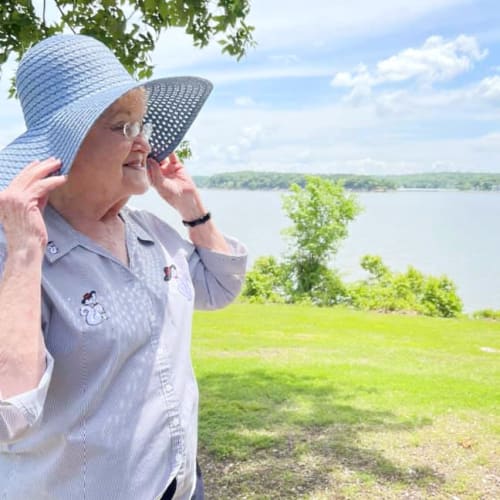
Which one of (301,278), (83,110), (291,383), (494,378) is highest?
(83,110)

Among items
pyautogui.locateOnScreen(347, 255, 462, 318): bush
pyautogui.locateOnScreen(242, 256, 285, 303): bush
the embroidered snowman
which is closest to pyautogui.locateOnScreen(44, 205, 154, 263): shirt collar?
the embroidered snowman

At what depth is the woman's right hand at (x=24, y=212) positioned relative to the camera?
147 centimetres

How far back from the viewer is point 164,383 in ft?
5.76

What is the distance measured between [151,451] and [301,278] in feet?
96.0

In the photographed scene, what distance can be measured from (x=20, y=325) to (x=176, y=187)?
0.92m

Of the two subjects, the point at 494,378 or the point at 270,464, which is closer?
the point at 270,464

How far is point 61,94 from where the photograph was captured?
1.74 meters

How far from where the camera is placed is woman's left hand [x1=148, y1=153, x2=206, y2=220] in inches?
87.2

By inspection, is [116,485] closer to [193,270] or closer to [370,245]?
[193,270]

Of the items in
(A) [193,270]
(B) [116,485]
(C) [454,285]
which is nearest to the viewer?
(B) [116,485]

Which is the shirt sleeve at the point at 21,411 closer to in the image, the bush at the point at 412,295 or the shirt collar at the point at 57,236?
the shirt collar at the point at 57,236

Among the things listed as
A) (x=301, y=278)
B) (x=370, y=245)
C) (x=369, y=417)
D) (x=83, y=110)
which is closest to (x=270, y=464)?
(x=369, y=417)

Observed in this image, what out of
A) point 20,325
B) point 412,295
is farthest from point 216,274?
point 412,295

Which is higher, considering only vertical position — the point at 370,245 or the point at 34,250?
the point at 34,250
